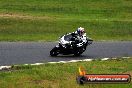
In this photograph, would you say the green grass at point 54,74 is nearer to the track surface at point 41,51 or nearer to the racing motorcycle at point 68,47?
the track surface at point 41,51

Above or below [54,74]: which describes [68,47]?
below

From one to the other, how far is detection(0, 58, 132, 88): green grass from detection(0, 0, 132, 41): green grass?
11912 millimetres

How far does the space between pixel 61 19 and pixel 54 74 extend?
23.4 meters

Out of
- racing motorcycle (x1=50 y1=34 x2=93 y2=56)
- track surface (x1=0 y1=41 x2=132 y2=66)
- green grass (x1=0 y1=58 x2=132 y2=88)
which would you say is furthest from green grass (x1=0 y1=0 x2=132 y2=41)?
green grass (x1=0 y1=58 x2=132 y2=88)

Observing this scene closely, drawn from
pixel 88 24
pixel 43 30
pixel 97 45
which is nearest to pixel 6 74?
pixel 97 45

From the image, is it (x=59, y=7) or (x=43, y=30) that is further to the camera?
(x=59, y=7)

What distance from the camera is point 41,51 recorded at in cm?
2723

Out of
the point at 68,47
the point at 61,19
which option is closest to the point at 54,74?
the point at 68,47

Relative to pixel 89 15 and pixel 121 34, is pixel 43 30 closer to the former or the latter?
pixel 121 34

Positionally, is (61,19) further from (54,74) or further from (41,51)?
(54,74)

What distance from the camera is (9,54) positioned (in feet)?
82.8

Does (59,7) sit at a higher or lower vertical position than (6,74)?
lower

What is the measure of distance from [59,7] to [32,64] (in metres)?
29.0

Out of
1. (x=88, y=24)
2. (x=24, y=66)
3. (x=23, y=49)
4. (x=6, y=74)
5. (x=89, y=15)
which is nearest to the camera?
(x=6, y=74)
